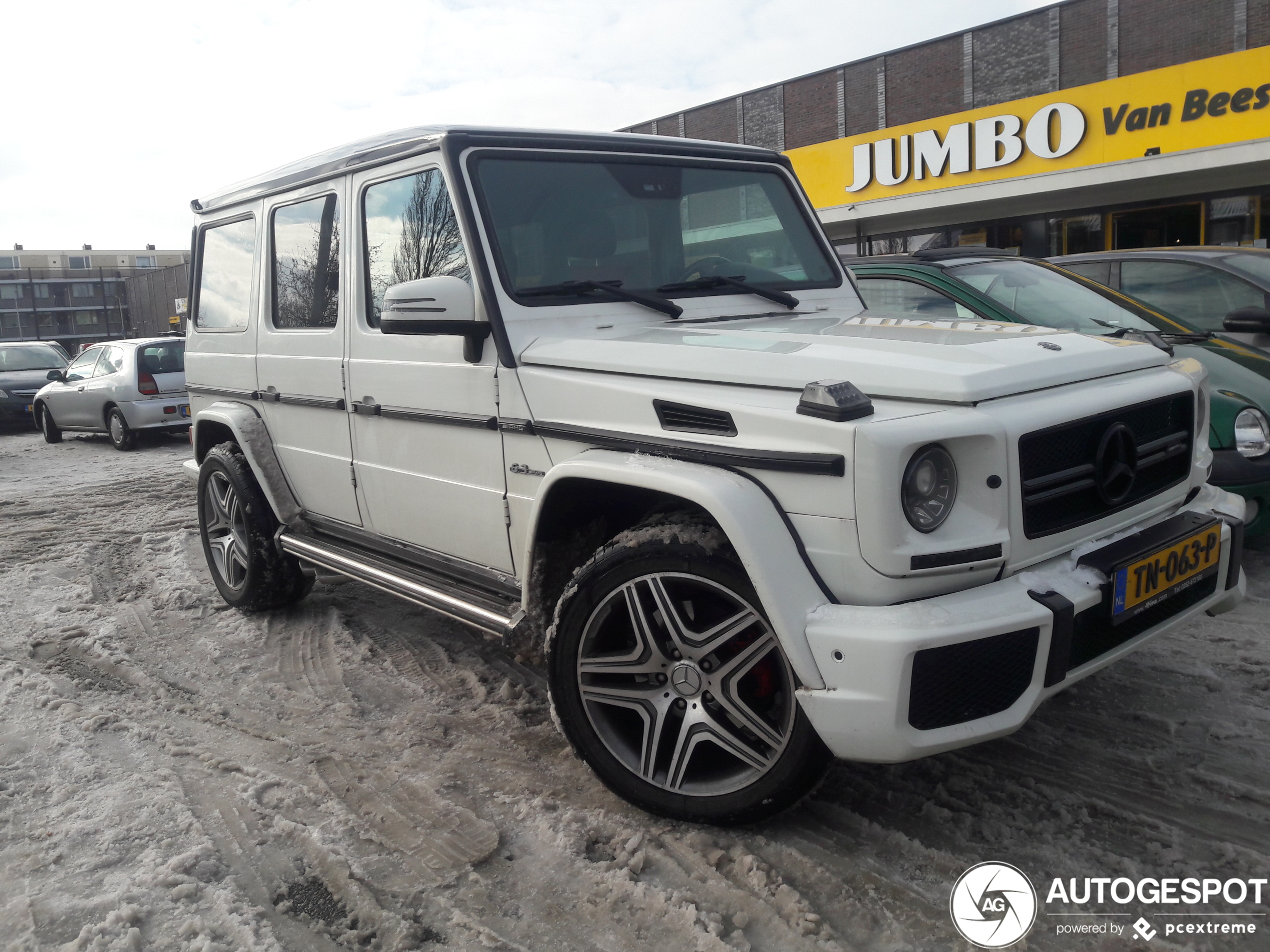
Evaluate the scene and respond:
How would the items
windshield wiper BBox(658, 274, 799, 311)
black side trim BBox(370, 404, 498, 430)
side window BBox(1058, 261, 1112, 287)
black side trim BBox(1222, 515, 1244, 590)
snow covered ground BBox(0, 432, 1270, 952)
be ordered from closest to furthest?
1. snow covered ground BBox(0, 432, 1270, 952)
2. black side trim BBox(1222, 515, 1244, 590)
3. black side trim BBox(370, 404, 498, 430)
4. windshield wiper BBox(658, 274, 799, 311)
5. side window BBox(1058, 261, 1112, 287)

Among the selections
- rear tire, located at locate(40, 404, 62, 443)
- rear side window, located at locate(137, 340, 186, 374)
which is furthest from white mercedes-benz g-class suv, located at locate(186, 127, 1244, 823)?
rear tire, located at locate(40, 404, 62, 443)

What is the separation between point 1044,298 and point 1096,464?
3238 mm

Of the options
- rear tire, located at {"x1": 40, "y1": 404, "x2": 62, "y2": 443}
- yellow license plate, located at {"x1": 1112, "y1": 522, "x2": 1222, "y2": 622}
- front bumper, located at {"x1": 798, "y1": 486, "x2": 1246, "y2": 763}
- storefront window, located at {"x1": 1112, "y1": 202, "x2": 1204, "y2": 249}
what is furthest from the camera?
storefront window, located at {"x1": 1112, "y1": 202, "x2": 1204, "y2": 249}

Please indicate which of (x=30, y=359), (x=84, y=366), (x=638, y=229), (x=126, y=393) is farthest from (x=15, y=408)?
(x=638, y=229)

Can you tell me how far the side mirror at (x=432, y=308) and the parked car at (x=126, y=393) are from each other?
10.7 metres

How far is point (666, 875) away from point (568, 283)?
1.86 m

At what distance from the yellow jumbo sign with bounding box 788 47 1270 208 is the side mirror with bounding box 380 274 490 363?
17.6m

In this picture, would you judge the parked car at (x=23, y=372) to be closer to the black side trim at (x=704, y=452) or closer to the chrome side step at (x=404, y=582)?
the chrome side step at (x=404, y=582)

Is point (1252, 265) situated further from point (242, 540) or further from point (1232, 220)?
point (1232, 220)

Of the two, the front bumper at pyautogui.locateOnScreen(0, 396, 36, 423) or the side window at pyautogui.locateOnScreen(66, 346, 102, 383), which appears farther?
the front bumper at pyautogui.locateOnScreen(0, 396, 36, 423)

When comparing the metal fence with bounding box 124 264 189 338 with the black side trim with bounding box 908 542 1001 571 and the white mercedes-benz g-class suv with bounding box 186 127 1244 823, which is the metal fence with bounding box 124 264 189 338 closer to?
the white mercedes-benz g-class suv with bounding box 186 127 1244 823

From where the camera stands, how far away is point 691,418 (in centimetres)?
251

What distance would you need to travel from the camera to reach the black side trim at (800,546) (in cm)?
227

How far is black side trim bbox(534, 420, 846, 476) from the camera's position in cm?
221
